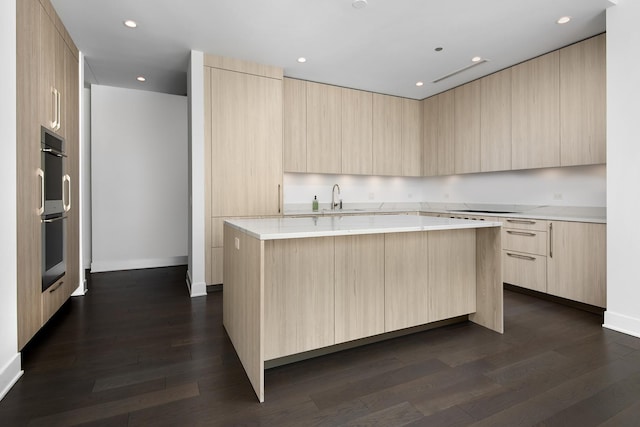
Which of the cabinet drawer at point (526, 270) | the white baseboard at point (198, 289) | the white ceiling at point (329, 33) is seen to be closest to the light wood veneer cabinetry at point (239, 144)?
the white baseboard at point (198, 289)

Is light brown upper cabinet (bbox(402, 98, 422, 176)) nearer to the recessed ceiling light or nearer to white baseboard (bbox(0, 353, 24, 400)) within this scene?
the recessed ceiling light

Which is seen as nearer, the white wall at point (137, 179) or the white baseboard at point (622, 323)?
the white baseboard at point (622, 323)

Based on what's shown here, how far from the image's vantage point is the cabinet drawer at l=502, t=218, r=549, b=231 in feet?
11.5

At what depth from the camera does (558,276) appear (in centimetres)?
337

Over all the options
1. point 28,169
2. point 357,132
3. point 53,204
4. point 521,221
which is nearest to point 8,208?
point 28,169

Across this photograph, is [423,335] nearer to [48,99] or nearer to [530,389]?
[530,389]

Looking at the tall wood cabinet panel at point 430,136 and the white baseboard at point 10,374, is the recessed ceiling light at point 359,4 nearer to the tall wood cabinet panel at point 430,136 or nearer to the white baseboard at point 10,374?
the tall wood cabinet panel at point 430,136

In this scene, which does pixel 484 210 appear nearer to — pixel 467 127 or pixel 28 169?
pixel 467 127

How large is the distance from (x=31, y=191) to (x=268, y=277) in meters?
1.70

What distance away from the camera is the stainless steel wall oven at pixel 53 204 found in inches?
97.5

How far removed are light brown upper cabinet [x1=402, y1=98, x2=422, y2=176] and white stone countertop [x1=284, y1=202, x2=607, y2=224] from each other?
681mm

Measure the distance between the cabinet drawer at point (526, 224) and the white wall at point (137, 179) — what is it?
4.54 metres

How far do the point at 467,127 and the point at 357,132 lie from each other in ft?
5.00

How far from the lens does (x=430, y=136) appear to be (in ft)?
17.6
